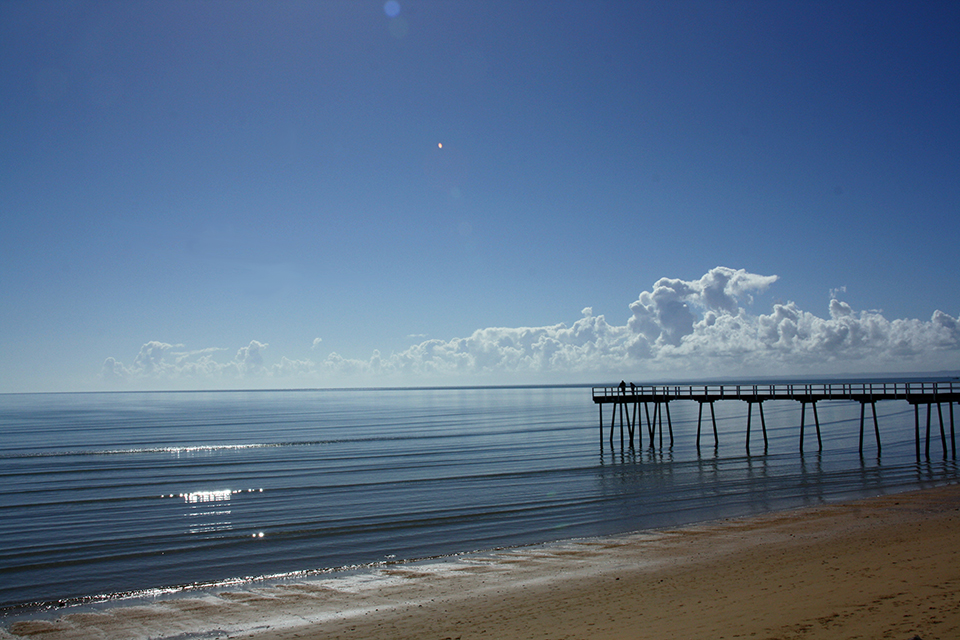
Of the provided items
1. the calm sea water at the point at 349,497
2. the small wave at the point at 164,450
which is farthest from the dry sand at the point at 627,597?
the small wave at the point at 164,450

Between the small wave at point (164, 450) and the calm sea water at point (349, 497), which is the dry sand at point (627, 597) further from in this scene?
the small wave at point (164, 450)

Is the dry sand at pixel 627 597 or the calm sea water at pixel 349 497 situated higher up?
the dry sand at pixel 627 597

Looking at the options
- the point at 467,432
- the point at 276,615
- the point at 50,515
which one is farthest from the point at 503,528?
the point at 467,432

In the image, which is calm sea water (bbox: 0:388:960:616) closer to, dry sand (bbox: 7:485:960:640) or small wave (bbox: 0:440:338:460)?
small wave (bbox: 0:440:338:460)

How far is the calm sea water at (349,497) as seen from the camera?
16.7 metres

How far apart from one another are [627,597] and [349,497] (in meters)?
17.2

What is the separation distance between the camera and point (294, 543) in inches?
722

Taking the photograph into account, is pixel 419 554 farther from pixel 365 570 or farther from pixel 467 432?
pixel 467 432

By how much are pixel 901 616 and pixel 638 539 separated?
9.03m

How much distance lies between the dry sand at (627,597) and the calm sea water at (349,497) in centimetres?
233

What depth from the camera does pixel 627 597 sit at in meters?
11.4

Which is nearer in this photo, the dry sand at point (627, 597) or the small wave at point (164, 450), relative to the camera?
the dry sand at point (627, 597)

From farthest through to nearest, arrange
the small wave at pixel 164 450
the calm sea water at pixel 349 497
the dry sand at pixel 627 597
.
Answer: the small wave at pixel 164 450 < the calm sea water at pixel 349 497 < the dry sand at pixel 627 597

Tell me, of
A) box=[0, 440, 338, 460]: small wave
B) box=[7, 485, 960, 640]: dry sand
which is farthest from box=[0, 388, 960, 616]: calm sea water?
box=[7, 485, 960, 640]: dry sand
